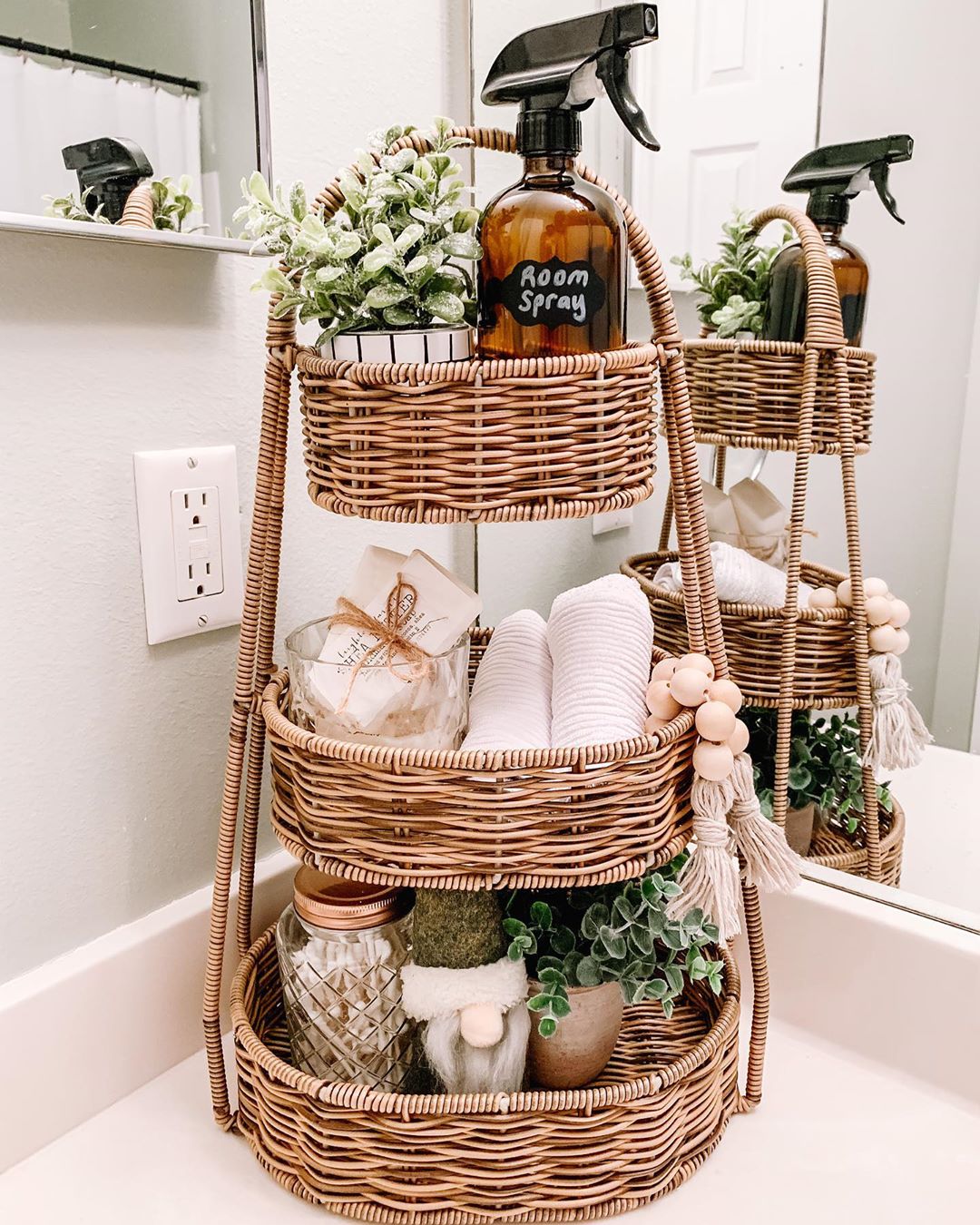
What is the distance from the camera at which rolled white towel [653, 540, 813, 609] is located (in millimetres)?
847

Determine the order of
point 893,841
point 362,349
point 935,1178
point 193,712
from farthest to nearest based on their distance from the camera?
1. point 893,841
2. point 193,712
3. point 935,1178
4. point 362,349

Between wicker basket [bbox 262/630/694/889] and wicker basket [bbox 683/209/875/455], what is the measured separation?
13.9 inches

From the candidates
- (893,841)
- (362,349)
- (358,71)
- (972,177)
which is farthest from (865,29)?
(893,841)

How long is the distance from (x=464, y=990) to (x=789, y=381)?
0.53 meters

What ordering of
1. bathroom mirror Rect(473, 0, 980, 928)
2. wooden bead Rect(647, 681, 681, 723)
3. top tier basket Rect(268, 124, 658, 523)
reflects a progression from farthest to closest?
bathroom mirror Rect(473, 0, 980, 928) < wooden bead Rect(647, 681, 681, 723) < top tier basket Rect(268, 124, 658, 523)

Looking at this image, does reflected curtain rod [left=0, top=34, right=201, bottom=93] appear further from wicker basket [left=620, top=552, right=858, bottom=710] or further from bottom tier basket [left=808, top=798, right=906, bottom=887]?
bottom tier basket [left=808, top=798, right=906, bottom=887]

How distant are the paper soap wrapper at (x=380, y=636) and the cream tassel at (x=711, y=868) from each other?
18 centimetres

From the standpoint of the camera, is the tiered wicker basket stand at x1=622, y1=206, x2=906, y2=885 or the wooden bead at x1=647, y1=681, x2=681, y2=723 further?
the tiered wicker basket stand at x1=622, y1=206, x2=906, y2=885

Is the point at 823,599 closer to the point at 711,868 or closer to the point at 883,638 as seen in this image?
the point at 883,638

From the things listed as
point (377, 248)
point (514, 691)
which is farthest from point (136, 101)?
point (514, 691)

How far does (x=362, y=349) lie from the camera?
1.82ft

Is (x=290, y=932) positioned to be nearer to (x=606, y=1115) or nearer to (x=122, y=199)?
(x=606, y=1115)

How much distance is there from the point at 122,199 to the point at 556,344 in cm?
31

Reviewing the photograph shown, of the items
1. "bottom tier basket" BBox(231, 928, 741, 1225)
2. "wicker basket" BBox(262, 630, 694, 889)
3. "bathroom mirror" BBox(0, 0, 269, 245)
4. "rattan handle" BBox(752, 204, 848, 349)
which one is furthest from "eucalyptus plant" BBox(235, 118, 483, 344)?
"bottom tier basket" BBox(231, 928, 741, 1225)
